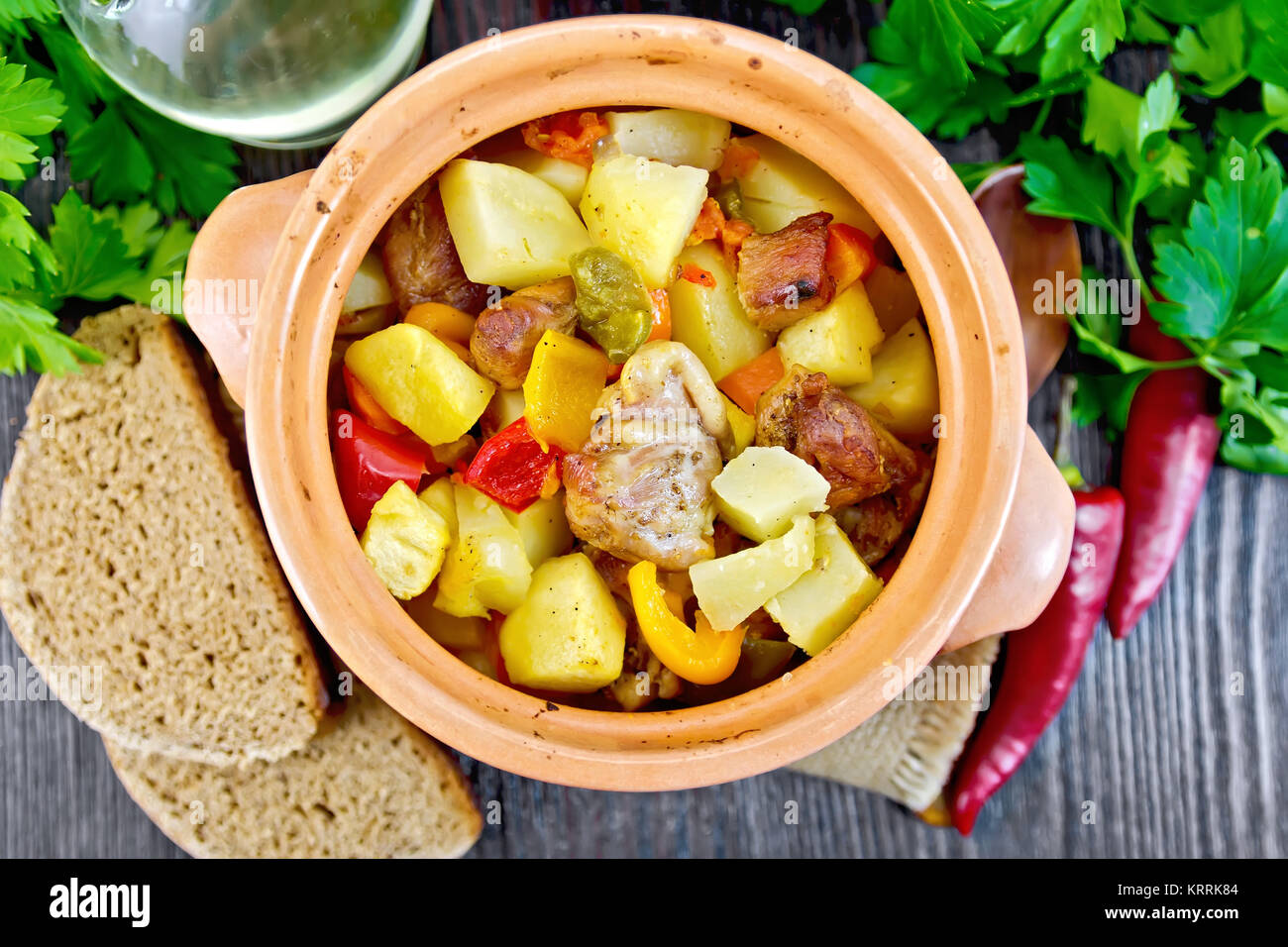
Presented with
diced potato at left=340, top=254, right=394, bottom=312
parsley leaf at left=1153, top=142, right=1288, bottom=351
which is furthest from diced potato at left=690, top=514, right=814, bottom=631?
parsley leaf at left=1153, top=142, right=1288, bottom=351

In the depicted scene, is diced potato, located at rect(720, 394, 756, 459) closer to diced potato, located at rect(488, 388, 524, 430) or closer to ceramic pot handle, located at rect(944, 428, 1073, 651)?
diced potato, located at rect(488, 388, 524, 430)

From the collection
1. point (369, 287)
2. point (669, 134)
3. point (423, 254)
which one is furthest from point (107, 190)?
point (669, 134)

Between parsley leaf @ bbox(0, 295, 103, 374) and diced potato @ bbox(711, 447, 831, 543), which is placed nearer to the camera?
diced potato @ bbox(711, 447, 831, 543)

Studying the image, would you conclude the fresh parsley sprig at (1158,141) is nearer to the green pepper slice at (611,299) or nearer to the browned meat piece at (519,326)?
the green pepper slice at (611,299)

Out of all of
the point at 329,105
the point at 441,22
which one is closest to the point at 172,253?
the point at 329,105

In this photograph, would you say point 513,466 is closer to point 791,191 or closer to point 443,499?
point 443,499
